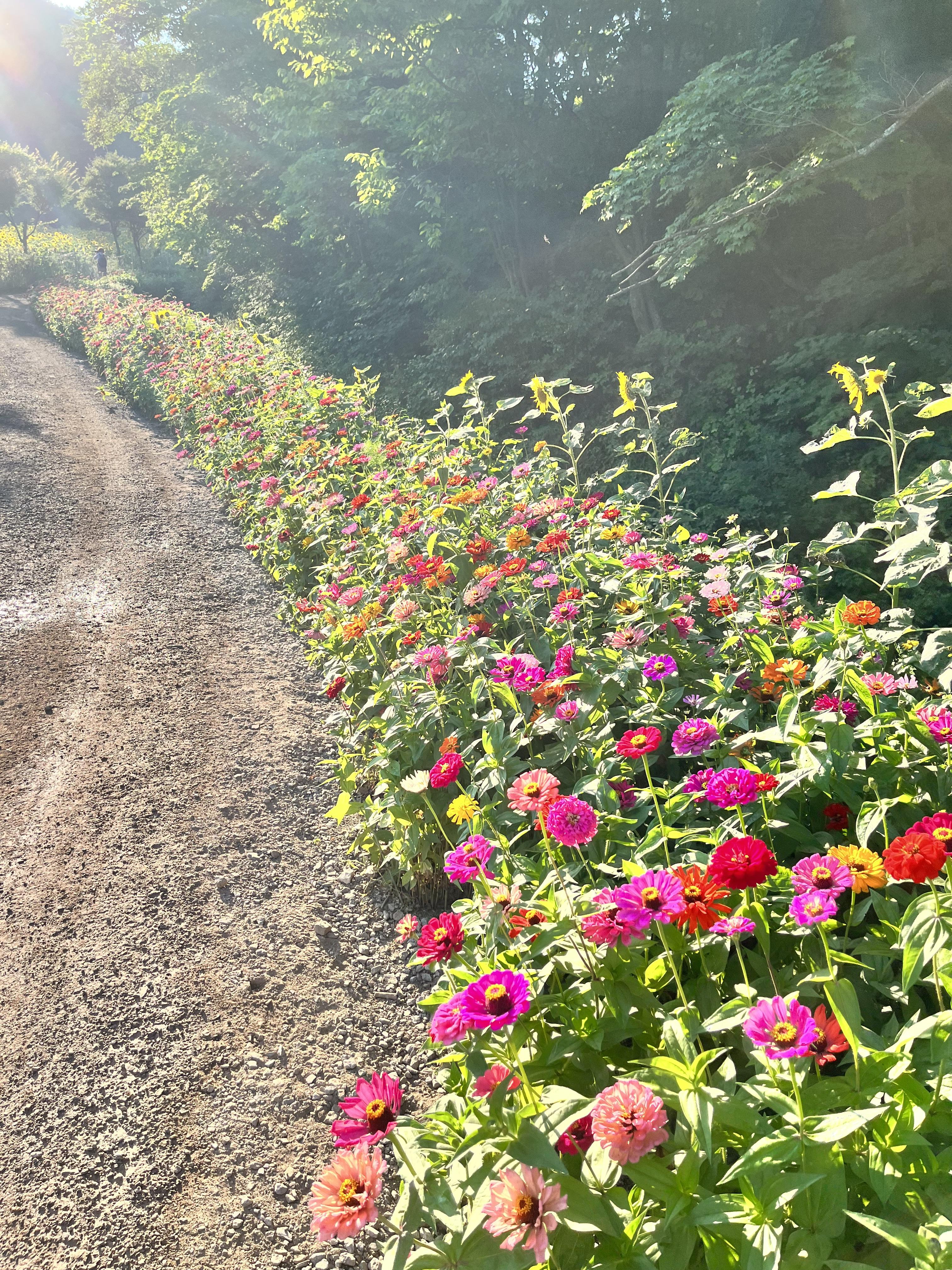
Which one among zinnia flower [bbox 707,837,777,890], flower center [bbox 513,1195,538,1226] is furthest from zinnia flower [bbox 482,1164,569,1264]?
zinnia flower [bbox 707,837,777,890]

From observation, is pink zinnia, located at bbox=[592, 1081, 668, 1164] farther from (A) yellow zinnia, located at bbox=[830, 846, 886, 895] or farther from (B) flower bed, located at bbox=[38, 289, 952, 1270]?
(A) yellow zinnia, located at bbox=[830, 846, 886, 895]

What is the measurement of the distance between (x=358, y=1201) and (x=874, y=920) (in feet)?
4.04

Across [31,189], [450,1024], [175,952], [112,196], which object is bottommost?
[175,952]

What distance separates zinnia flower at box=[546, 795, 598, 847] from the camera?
5.06ft

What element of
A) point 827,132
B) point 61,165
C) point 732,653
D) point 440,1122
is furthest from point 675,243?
point 61,165

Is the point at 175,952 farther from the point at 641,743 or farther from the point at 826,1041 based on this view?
the point at 826,1041

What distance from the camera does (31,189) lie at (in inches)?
1484

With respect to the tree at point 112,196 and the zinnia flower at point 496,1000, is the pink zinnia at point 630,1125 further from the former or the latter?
the tree at point 112,196

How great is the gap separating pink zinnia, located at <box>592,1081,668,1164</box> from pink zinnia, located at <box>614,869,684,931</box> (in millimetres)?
246

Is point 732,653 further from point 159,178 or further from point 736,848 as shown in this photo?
point 159,178

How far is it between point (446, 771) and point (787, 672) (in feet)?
2.89

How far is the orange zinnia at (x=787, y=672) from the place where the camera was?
198 cm

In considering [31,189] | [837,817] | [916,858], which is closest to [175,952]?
[837,817]

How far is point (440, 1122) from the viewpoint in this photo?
150 centimetres
